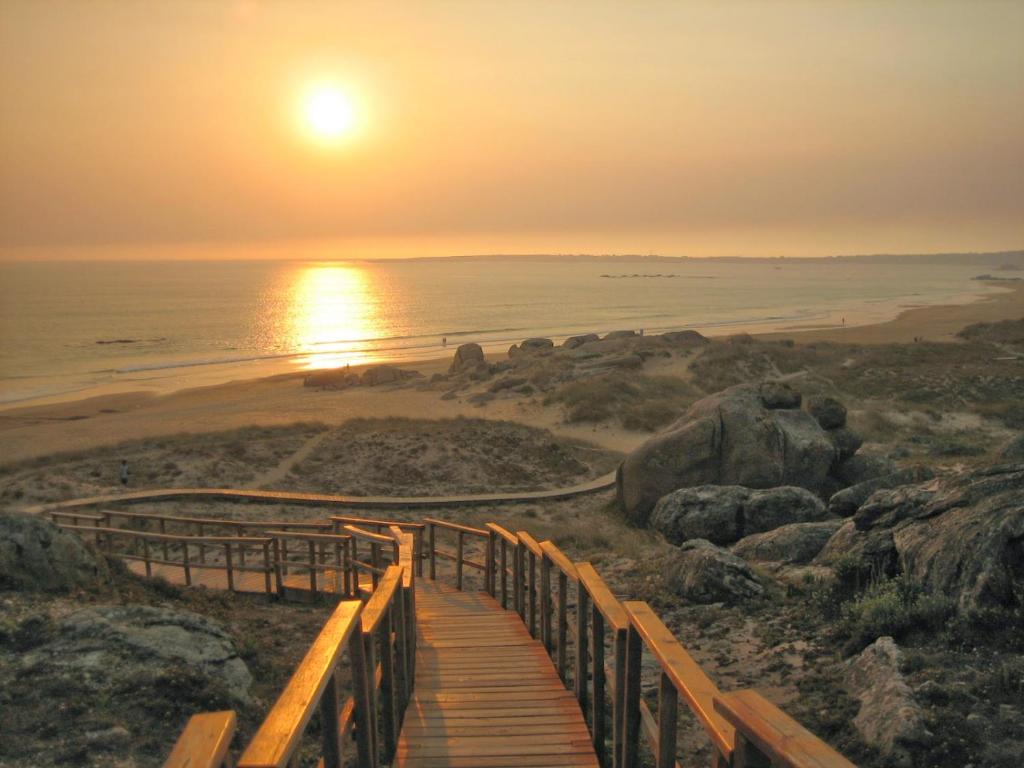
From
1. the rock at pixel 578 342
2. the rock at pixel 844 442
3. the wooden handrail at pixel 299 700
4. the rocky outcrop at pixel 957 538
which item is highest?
the wooden handrail at pixel 299 700

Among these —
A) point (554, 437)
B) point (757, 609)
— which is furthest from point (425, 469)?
point (757, 609)

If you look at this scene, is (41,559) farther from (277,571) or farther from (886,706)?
(886,706)

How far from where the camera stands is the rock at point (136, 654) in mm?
6109

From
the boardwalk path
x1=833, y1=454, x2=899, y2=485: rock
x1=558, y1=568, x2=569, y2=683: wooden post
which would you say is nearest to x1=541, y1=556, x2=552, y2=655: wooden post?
x1=558, y1=568, x2=569, y2=683: wooden post

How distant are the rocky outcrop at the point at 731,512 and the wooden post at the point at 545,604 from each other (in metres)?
7.70

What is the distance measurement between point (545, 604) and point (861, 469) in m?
13.7

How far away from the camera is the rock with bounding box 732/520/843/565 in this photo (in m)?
10.6

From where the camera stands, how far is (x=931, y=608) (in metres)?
6.16

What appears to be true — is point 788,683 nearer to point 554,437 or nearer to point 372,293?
point 554,437

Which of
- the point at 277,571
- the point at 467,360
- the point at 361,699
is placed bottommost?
the point at 467,360

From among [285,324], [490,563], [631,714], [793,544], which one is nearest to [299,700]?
[631,714]

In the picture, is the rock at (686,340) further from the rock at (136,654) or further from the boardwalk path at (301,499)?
the rock at (136,654)

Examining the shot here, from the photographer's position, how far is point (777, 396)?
741 inches

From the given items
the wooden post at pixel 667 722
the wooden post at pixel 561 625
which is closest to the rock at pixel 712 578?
the wooden post at pixel 561 625
